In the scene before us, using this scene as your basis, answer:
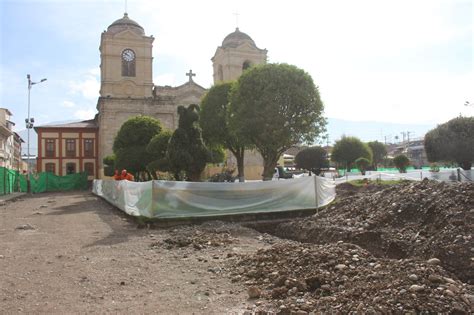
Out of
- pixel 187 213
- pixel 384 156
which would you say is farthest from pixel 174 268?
pixel 384 156

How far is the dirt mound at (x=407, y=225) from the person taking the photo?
664cm

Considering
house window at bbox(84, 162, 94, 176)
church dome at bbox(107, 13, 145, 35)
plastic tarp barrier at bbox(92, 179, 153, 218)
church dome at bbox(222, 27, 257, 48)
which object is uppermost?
church dome at bbox(107, 13, 145, 35)

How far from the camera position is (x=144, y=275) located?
21.3 ft

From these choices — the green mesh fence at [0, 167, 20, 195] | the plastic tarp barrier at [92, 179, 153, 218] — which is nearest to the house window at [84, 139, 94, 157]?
the green mesh fence at [0, 167, 20, 195]

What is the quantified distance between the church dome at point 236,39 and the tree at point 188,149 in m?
37.1

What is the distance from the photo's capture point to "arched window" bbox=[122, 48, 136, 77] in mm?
51562

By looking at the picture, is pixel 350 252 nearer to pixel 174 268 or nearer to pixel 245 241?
pixel 174 268

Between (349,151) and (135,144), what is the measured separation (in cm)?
3605

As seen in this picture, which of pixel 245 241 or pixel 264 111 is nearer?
pixel 245 241

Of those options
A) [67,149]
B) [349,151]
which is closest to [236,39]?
[349,151]

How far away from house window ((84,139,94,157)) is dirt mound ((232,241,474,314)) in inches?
1984

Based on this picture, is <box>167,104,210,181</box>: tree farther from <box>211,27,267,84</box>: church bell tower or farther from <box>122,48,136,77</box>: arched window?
<box>122,48,136,77</box>: arched window

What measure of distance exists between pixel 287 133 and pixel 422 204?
1133 cm

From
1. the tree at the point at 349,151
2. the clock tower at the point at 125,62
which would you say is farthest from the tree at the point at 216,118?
the tree at the point at 349,151
